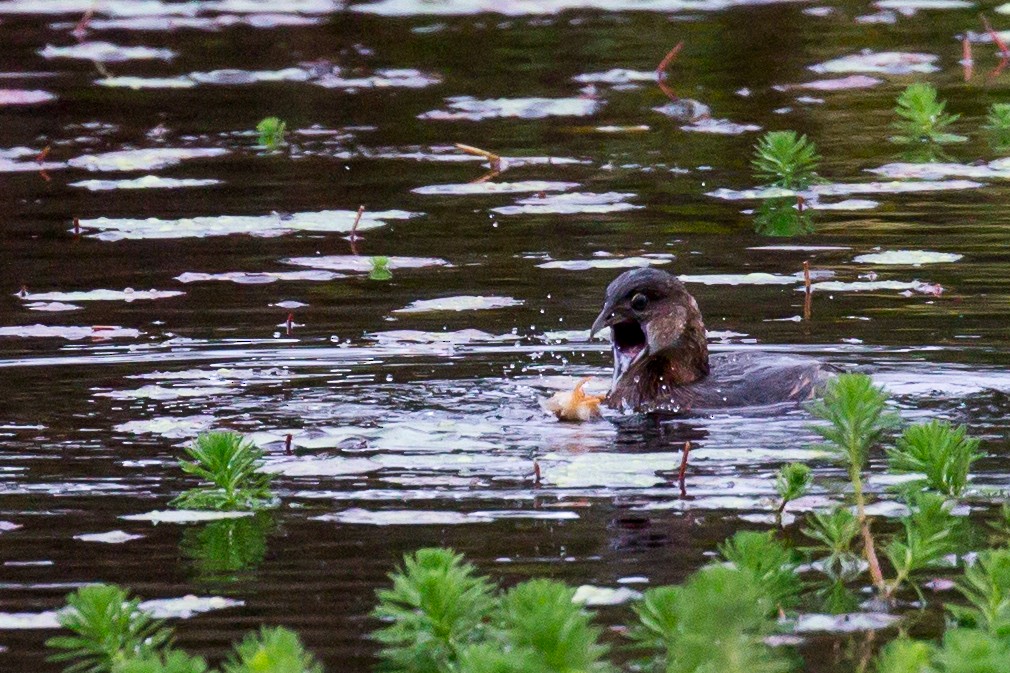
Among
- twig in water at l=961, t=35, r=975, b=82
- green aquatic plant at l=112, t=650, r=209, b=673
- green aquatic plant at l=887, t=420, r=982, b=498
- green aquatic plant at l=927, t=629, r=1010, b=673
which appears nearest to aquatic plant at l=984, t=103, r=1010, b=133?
twig in water at l=961, t=35, r=975, b=82

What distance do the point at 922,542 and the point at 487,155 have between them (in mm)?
8455

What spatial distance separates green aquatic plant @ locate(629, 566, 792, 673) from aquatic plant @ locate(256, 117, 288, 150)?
389 inches

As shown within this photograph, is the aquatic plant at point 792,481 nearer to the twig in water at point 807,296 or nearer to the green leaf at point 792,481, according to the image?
the green leaf at point 792,481

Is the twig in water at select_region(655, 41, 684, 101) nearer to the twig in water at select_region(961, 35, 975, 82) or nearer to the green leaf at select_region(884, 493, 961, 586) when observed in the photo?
the twig in water at select_region(961, 35, 975, 82)

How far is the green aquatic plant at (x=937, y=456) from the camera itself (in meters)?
5.87

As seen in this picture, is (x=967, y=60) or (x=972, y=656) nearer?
(x=972, y=656)

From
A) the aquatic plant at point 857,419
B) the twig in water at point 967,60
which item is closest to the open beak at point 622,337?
the aquatic plant at point 857,419

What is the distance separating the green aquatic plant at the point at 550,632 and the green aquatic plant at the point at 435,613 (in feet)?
1.07

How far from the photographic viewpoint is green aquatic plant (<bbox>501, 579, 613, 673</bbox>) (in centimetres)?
411

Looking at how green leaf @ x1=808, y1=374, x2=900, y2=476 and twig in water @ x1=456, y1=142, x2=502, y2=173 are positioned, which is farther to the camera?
twig in water @ x1=456, y1=142, x2=502, y2=173

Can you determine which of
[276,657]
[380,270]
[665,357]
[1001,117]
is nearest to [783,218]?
[1001,117]

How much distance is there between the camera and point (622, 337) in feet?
31.9

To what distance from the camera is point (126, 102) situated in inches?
662

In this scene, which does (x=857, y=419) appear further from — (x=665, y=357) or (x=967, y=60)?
(x=967, y=60)
